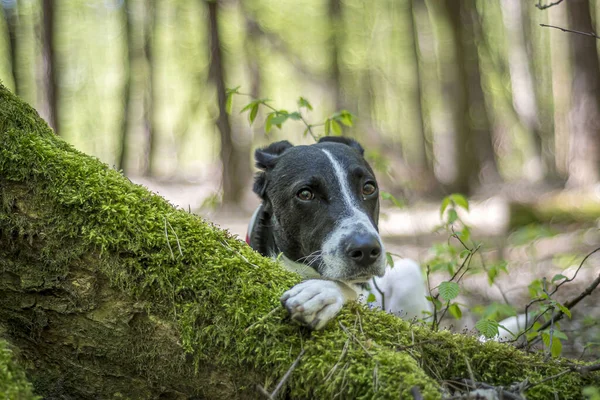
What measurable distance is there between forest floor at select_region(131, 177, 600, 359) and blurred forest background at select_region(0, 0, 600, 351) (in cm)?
5

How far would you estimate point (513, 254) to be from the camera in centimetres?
877

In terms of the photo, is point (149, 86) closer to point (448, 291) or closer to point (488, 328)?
point (448, 291)

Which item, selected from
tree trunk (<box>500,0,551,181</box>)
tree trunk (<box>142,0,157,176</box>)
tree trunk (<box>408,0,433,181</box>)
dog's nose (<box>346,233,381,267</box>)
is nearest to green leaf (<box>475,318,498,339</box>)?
dog's nose (<box>346,233,381,267</box>)

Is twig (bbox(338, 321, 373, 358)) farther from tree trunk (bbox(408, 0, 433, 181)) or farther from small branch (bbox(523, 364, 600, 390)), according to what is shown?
tree trunk (bbox(408, 0, 433, 181))

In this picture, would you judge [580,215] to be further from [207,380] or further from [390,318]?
[207,380]

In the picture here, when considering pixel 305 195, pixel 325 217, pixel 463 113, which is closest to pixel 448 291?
pixel 325 217

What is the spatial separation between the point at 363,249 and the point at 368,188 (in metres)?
0.82

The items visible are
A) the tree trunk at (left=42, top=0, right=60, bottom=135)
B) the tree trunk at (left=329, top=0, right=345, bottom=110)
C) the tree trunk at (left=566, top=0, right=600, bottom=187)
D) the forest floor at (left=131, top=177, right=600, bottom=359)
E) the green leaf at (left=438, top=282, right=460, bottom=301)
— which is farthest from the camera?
the tree trunk at (left=329, top=0, right=345, bottom=110)

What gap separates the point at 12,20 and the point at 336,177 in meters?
12.4

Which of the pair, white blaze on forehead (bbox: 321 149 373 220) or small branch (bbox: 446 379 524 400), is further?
white blaze on forehead (bbox: 321 149 373 220)

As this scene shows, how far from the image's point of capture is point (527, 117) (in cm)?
1758

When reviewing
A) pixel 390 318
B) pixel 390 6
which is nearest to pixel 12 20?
pixel 390 318

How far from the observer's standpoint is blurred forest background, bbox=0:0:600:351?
9.83m

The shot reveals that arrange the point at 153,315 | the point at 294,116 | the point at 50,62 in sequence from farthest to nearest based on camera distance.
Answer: the point at 50,62
the point at 294,116
the point at 153,315
